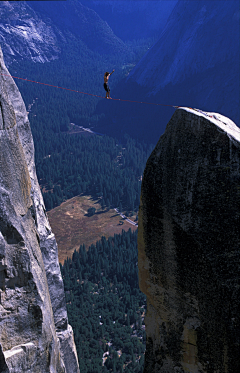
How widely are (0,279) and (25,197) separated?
2710mm

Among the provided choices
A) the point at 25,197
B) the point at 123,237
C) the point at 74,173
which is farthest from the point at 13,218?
the point at 74,173

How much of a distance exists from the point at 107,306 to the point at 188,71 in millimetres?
77849

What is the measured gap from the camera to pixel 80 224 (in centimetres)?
5475

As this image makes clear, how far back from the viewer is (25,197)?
12.2 metres

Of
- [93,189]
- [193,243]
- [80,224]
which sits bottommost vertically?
[80,224]

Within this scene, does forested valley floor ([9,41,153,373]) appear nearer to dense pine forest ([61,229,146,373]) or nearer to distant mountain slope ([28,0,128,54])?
dense pine forest ([61,229,146,373])

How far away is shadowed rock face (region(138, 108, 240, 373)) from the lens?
8945 millimetres

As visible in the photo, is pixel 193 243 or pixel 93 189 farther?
pixel 93 189

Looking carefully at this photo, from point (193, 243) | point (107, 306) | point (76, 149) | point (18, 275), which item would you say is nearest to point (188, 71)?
point (76, 149)

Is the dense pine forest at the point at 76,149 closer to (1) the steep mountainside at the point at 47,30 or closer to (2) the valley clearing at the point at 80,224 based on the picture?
(2) the valley clearing at the point at 80,224

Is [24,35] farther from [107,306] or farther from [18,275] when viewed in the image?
[18,275]

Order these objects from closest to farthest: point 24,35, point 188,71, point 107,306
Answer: point 107,306 → point 188,71 → point 24,35

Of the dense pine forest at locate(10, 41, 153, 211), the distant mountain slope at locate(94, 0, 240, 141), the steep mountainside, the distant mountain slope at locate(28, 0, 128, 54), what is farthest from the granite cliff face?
the distant mountain slope at locate(28, 0, 128, 54)

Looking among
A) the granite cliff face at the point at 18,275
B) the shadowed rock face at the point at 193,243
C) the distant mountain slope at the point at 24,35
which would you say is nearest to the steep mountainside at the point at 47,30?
the distant mountain slope at the point at 24,35
